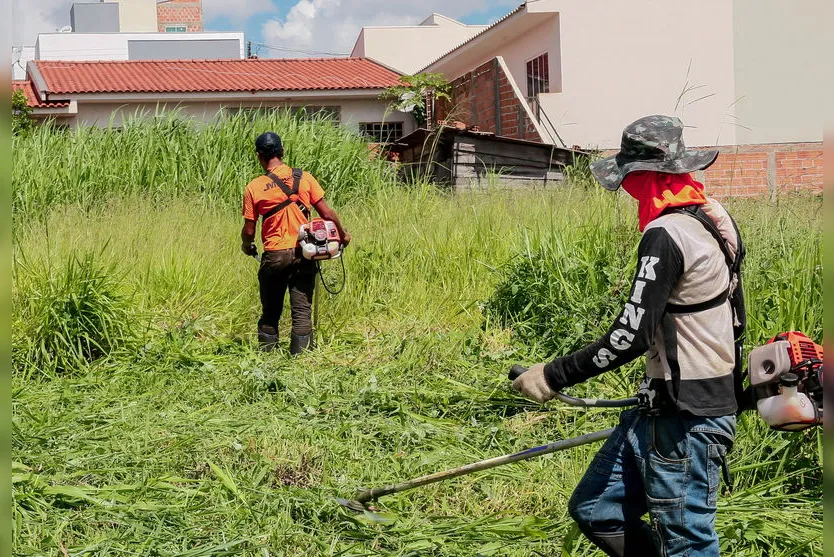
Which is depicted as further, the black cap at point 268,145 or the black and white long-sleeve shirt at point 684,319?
the black cap at point 268,145

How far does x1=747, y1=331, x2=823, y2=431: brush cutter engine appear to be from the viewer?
283 centimetres

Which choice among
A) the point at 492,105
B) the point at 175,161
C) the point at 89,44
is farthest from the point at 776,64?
the point at 89,44

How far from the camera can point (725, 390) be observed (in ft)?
9.79

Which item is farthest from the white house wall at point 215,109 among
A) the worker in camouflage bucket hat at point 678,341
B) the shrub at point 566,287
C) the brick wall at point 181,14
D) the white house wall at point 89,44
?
the brick wall at point 181,14

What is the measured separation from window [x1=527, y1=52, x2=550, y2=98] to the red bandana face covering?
17.5 meters

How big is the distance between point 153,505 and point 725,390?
2717 mm

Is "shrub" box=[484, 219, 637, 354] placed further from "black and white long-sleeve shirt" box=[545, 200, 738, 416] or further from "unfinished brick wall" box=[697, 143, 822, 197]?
"unfinished brick wall" box=[697, 143, 822, 197]

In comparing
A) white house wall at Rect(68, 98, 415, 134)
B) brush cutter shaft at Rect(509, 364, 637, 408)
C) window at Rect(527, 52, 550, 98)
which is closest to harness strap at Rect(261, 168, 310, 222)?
brush cutter shaft at Rect(509, 364, 637, 408)

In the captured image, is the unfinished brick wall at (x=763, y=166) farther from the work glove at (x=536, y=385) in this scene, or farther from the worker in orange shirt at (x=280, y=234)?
the work glove at (x=536, y=385)

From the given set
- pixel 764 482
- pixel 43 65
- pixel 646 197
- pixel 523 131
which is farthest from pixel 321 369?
pixel 43 65

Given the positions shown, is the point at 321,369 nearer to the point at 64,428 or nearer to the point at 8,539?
the point at 64,428

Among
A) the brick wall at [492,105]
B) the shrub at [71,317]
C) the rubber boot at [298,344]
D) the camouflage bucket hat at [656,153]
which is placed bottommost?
the rubber boot at [298,344]

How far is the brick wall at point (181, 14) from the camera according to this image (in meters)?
63.8

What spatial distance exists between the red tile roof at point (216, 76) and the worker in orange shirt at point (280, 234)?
1769cm
